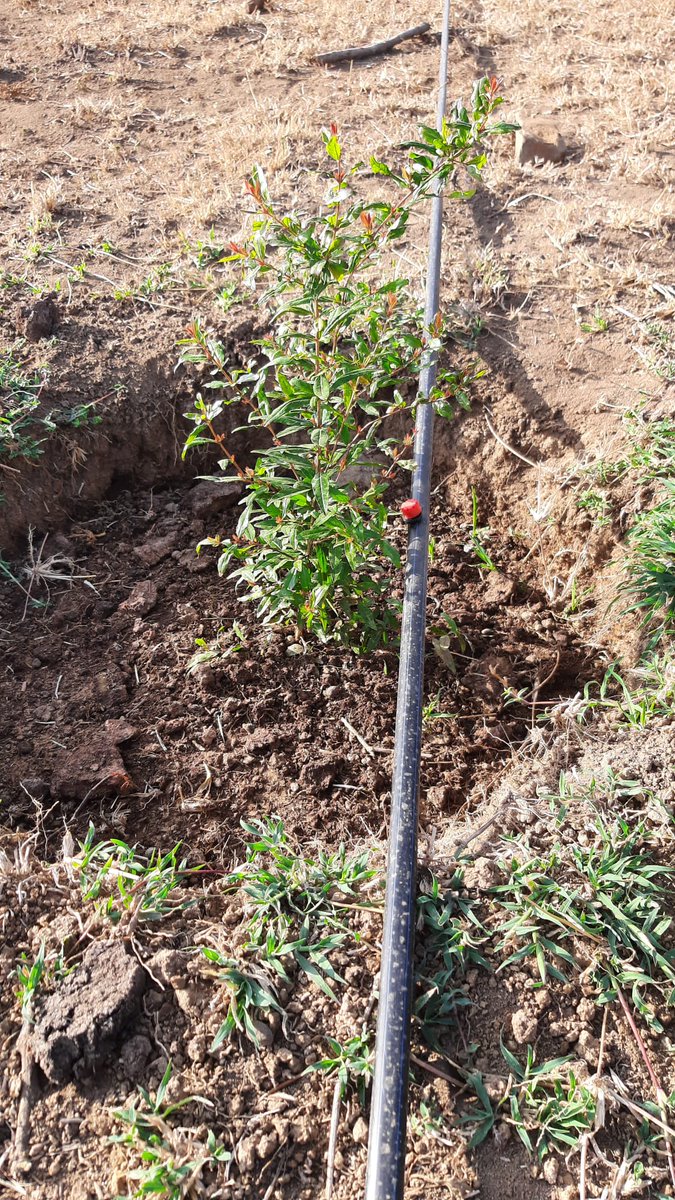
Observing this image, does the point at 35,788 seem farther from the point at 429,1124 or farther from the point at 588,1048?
the point at 588,1048

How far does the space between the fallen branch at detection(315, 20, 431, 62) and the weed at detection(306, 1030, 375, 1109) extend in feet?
18.4

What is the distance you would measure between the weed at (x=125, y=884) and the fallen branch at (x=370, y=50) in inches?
204

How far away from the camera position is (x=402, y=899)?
1.68 metres

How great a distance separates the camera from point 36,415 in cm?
312

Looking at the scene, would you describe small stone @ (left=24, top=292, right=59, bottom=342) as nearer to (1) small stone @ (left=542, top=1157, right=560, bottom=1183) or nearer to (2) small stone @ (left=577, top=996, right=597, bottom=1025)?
(2) small stone @ (left=577, top=996, right=597, bottom=1025)

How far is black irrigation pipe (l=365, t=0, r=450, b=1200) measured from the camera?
1392 millimetres

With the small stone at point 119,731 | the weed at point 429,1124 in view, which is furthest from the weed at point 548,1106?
the small stone at point 119,731

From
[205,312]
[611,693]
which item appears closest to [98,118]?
[205,312]

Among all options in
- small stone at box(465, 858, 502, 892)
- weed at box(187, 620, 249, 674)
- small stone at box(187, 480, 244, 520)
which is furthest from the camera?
small stone at box(187, 480, 244, 520)

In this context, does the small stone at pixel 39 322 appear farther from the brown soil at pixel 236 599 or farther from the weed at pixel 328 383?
the weed at pixel 328 383

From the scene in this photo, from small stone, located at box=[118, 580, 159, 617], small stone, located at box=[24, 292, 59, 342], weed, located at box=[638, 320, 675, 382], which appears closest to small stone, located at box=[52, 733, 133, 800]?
small stone, located at box=[118, 580, 159, 617]

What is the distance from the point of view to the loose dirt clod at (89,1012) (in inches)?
63.2

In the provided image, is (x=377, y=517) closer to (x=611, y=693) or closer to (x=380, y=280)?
(x=611, y=693)

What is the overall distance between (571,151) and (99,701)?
3.79 meters
